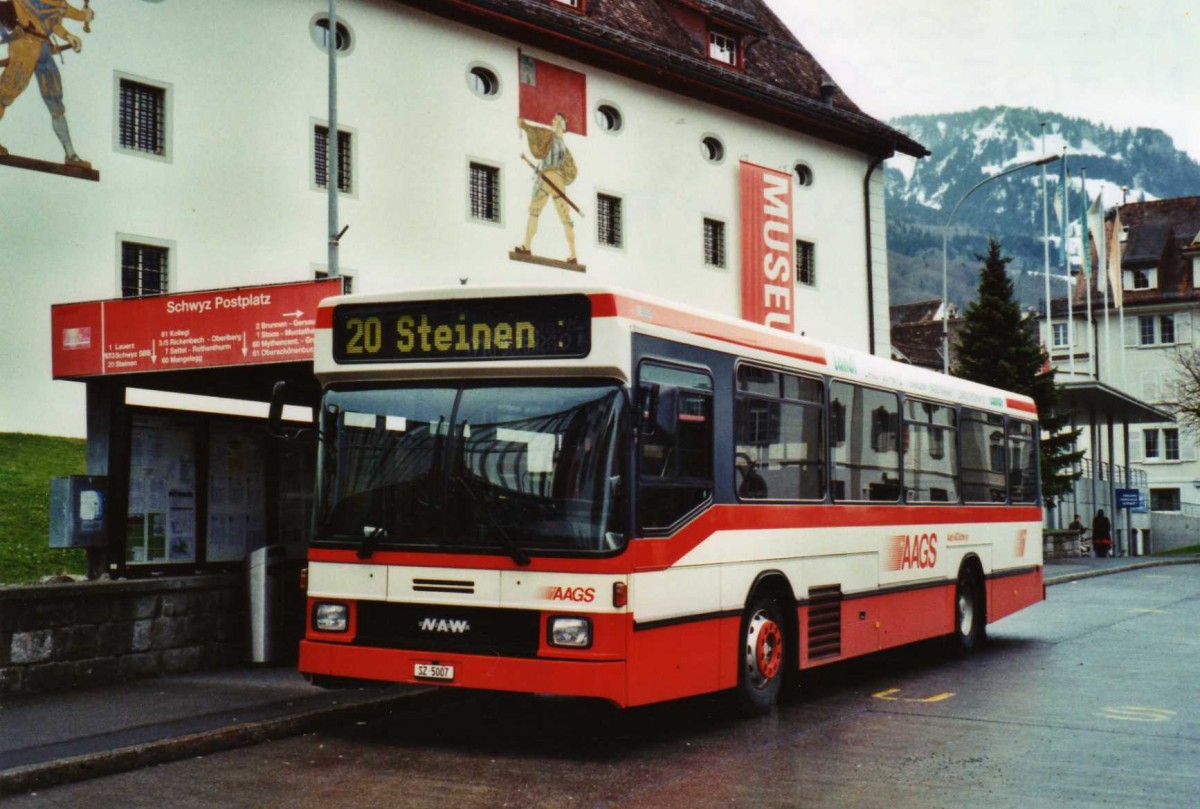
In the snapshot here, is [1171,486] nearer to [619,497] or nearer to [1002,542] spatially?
[1002,542]

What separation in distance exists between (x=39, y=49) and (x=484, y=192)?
10619 millimetres

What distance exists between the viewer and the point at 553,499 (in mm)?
9000

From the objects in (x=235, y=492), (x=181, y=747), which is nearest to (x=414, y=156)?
(x=235, y=492)

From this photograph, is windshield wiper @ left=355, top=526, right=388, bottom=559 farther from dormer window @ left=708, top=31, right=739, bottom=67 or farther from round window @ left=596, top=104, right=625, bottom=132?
dormer window @ left=708, top=31, right=739, bottom=67

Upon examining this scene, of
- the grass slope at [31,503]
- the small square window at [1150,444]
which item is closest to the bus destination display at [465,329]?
the grass slope at [31,503]

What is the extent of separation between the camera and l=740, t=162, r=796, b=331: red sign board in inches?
1588

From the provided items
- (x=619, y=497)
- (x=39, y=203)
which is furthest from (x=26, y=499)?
(x=619, y=497)

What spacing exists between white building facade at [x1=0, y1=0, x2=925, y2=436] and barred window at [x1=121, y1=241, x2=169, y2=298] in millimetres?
48

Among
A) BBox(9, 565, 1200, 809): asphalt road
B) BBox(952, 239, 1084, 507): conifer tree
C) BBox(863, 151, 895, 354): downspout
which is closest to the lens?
BBox(9, 565, 1200, 809): asphalt road

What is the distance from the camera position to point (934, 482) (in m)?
14.7

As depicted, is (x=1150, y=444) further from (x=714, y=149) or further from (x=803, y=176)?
(x=714, y=149)

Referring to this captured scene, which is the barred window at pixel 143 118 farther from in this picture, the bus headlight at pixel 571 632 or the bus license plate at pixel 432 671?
the bus headlight at pixel 571 632

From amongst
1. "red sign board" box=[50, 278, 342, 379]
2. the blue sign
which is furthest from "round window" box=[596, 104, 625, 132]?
the blue sign

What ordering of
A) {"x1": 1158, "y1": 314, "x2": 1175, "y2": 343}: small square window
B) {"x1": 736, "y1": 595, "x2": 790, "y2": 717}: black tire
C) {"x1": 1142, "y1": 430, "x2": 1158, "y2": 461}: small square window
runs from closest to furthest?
{"x1": 736, "y1": 595, "x2": 790, "y2": 717}: black tire, {"x1": 1142, "y1": 430, "x2": 1158, "y2": 461}: small square window, {"x1": 1158, "y1": 314, "x2": 1175, "y2": 343}: small square window
